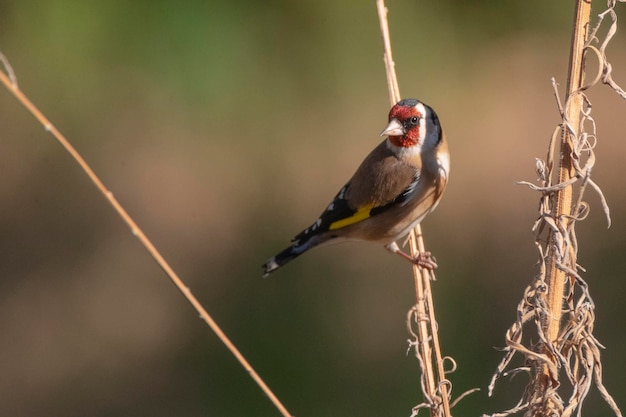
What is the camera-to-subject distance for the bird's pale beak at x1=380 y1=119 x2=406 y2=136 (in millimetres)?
3488

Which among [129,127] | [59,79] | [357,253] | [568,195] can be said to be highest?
[568,195]

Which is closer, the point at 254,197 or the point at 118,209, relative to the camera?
the point at 118,209

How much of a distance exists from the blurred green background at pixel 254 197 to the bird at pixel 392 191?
6.63 feet

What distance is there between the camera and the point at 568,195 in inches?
80.3

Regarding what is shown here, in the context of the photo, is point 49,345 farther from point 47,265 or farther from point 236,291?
point 236,291

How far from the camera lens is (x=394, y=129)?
3.51 meters

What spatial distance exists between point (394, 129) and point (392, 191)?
32 centimetres

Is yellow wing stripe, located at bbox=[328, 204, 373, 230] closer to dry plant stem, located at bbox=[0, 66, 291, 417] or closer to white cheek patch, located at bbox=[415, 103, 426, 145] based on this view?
white cheek patch, located at bbox=[415, 103, 426, 145]

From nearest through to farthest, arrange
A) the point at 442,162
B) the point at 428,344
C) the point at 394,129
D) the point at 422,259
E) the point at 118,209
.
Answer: the point at 118,209 < the point at 428,344 < the point at 422,259 < the point at 394,129 < the point at 442,162

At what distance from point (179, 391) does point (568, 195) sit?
4.63m

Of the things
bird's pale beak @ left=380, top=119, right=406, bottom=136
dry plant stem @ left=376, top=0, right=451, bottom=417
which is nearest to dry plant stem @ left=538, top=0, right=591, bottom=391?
dry plant stem @ left=376, top=0, right=451, bottom=417

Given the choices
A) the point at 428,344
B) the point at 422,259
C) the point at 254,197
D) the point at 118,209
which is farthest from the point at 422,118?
the point at 254,197

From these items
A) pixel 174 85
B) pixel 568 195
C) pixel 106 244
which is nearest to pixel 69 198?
pixel 106 244

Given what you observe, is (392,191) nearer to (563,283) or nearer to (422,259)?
(422,259)
